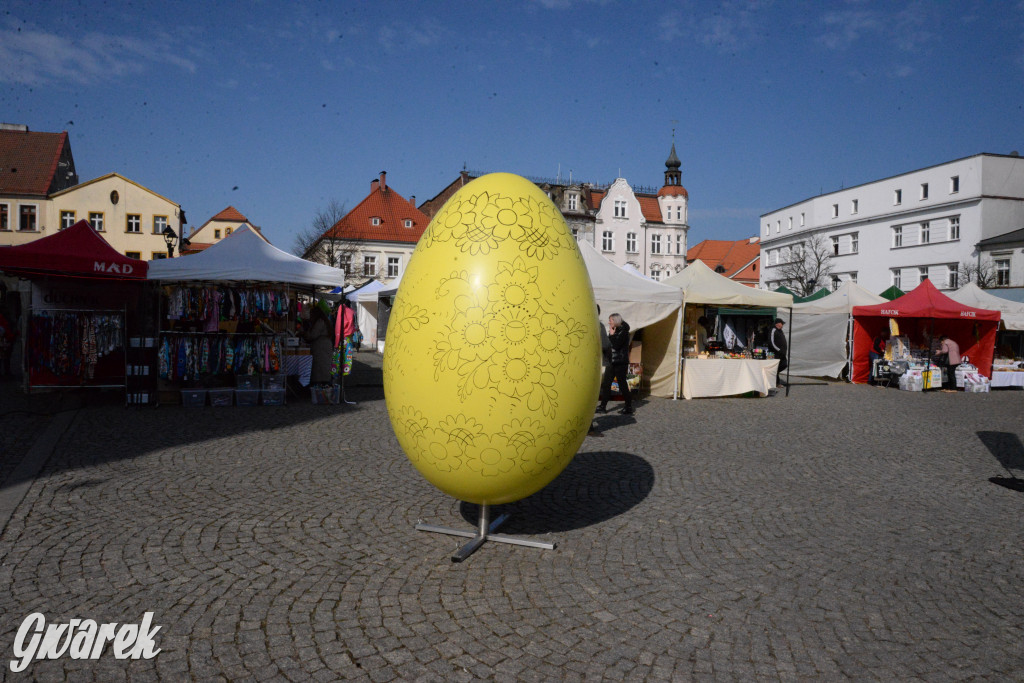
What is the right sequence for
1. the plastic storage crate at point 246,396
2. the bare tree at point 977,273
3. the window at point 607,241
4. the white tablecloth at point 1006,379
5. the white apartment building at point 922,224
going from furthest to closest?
the window at point 607,241, the white apartment building at point 922,224, the bare tree at point 977,273, the white tablecloth at point 1006,379, the plastic storage crate at point 246,396

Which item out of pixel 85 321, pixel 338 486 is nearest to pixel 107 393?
pixel 85 321

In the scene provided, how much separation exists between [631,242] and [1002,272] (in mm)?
27917

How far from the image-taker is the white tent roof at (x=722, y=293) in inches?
535

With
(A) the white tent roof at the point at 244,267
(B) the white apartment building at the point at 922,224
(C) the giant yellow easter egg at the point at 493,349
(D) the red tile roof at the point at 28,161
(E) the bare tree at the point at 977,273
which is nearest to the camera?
(C) the giant yellow easter egg at the point at 493,349

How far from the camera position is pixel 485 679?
110 inches

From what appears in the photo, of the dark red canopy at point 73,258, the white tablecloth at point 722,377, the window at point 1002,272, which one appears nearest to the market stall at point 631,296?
the white tablecloth at point 722,377

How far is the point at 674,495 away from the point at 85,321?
408 inches

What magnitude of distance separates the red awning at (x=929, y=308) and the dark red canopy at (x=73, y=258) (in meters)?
17.5

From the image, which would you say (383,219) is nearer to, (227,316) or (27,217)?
(27,217)

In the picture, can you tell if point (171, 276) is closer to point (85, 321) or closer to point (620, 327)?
point (85, 321)

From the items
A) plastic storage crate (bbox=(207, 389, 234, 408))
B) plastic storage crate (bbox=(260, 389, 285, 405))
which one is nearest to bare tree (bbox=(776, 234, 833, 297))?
plastic storage crate (bbox=(260, 389, 285, 405))

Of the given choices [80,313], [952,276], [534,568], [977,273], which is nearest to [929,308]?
[534,568]

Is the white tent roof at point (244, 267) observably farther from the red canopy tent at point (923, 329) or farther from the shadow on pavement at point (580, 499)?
the red canopy tent at point (923, 329)

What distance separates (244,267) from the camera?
1041 cm
